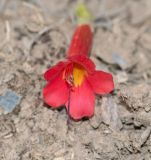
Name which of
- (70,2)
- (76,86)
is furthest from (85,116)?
(70,2)

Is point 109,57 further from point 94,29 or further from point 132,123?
point 132,123

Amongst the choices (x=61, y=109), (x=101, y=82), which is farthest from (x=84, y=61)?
(x=61, y=109)

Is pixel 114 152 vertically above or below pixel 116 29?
below

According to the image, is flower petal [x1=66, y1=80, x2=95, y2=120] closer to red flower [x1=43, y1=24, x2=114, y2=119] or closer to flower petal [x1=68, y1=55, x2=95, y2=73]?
red flower [x1=43, y1=24, x2=114, y2=119]

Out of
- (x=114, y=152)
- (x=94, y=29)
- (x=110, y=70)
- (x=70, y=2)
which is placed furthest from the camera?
(x=70, y=2)

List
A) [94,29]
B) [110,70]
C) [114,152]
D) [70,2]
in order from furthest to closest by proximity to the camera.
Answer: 1. [70,2]
2. [94,29]
3. [110,70]
4. [114,152]

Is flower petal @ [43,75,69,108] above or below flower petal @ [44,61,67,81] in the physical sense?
below

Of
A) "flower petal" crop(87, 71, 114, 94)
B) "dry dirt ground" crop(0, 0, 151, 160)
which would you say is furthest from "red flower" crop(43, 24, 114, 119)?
"dry dirt ground" crop(0, 0, 151, 160)
